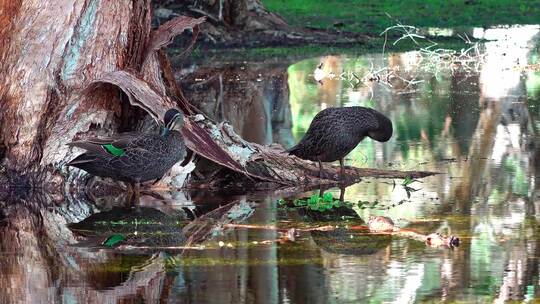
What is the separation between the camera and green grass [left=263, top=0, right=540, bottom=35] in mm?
28516

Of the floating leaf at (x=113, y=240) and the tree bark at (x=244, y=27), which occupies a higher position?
the tree bark at (x=244, y=27)

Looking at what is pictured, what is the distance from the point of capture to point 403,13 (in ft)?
99.2

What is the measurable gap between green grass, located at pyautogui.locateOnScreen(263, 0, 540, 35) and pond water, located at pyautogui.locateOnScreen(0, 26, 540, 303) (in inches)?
448

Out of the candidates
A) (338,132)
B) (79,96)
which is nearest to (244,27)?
(79,96)

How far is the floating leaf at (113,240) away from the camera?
9482 mm

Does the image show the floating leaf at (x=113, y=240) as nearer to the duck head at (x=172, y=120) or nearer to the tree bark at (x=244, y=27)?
the duck head at (x=172, y=120)

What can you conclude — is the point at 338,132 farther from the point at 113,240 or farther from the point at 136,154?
the point at 113,240

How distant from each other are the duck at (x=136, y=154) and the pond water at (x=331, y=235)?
1.00 ft

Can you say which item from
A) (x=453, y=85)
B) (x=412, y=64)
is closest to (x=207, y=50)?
(x=412, y=64)

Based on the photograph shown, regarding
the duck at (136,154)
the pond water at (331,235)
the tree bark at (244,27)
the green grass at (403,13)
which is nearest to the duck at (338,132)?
the pond water at (331,235)

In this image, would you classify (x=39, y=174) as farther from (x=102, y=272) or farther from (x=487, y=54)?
(x=487, y=54)

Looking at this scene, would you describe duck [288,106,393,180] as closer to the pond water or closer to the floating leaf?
the pond water

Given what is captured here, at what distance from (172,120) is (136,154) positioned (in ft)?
1.37

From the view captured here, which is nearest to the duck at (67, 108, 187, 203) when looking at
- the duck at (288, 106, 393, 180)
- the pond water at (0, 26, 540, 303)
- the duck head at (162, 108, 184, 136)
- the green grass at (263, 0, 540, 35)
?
the duck head at (162, 108, 184, 136)
